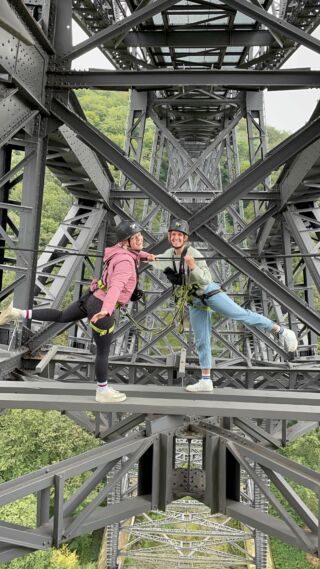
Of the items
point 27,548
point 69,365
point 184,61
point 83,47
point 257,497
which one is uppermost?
point 184,61

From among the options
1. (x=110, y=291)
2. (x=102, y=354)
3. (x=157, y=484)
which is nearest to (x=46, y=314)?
(x=102, y=354)

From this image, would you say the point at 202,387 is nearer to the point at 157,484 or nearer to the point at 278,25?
the point at 157,484

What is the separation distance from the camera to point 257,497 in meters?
15.0

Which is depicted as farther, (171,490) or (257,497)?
(257,497)

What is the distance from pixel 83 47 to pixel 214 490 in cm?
496

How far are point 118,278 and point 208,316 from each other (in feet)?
3.94

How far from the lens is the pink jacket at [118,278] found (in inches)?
143

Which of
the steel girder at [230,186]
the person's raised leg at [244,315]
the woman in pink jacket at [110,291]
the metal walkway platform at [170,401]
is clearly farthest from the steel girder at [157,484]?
the steel girder at [230,186]

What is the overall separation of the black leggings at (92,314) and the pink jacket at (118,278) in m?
0.10

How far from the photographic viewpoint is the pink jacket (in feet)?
11.9

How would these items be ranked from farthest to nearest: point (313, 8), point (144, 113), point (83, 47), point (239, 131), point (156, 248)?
point (239, 131), point (144, 113), point (313, 8), point (156, 248), point (83, 47)

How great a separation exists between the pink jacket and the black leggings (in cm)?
10

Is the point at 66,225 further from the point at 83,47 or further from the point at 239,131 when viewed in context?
the point at 239,131

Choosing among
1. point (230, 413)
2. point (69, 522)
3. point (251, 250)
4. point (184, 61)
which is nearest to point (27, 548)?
point (69, 522)
